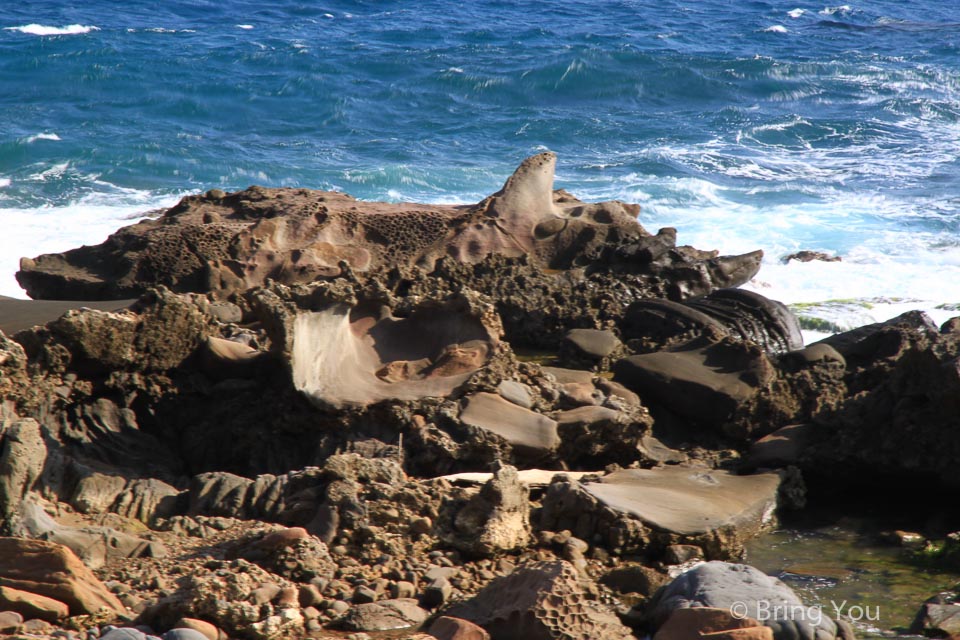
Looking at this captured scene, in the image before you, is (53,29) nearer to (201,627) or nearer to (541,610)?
(201,627)

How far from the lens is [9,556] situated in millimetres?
2867

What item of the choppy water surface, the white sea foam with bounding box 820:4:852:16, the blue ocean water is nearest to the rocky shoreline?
the choppy water surface

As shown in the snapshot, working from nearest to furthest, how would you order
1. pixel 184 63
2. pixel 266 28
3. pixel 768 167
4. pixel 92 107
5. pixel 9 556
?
1. pixel 9 556
2. pixel 768 167
3. pixel 92 107
4. pixel 184 63
5. pixel 266 28

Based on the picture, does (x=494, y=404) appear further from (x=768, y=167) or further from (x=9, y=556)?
(x=768, y=167)

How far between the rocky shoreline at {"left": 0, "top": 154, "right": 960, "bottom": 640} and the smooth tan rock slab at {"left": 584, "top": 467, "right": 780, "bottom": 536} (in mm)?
13

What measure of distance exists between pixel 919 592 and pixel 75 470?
2.93 meters

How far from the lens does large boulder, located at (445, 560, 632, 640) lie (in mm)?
2793

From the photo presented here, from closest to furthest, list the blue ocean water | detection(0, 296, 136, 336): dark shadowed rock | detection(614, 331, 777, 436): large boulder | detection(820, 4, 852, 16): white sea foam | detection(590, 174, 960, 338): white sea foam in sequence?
detection(614, 331, 777, 436): large boulder → detection(0, 296, 136, 336): dark shadowed rock → detection(590, 174, 960, 338): white sea foam → the blue ocean water → detection(820, 4, 852, 16): white sea foam

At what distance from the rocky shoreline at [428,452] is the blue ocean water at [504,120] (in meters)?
3.46

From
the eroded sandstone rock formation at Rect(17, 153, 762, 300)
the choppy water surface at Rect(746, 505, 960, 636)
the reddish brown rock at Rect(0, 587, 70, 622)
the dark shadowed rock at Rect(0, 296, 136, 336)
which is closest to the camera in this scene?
the reddish brown rock at Rect(0, 587, 70, 622)

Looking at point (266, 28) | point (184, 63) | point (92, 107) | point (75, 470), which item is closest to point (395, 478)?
point (75, 470)

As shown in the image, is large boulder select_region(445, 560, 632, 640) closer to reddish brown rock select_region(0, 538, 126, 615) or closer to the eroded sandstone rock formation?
reddish brown rock select_region(0, 538, 126, 615)

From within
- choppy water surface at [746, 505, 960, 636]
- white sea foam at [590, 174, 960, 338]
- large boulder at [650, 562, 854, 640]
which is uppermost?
large boulder at [650, 562, 854, 640]

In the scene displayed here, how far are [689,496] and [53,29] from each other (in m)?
20.5
